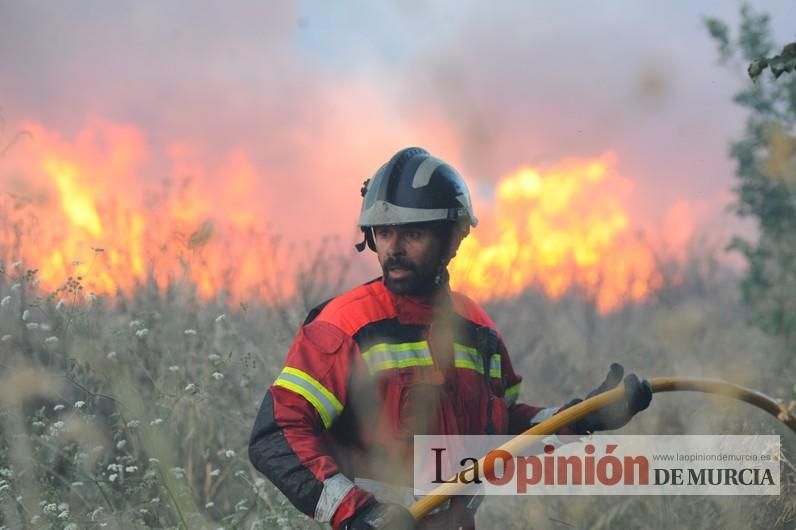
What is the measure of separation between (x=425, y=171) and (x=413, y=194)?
0.38 feet

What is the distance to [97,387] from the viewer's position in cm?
564

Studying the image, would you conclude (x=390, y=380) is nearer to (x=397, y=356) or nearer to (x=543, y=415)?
(x=397, y=356)

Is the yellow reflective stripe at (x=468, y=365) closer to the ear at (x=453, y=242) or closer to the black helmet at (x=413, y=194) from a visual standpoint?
the ear at (x=453, y=242)

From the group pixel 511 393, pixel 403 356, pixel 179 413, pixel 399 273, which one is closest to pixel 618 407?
pixel 511 393

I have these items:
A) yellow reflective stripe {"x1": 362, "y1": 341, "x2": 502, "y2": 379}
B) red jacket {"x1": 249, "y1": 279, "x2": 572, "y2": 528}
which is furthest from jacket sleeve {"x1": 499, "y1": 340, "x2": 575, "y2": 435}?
yellow reflective stripe {"x1": 362, "y1": 341, "x2": 502, "y2": 379}

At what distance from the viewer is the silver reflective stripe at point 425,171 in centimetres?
367

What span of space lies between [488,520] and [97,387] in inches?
94.2

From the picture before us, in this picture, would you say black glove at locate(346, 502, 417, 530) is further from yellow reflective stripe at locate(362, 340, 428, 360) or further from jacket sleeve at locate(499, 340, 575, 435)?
jacket sleeve at locate(499, 340, 575, 435)

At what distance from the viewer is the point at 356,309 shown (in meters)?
3.59

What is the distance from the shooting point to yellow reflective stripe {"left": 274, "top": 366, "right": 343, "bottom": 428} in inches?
133

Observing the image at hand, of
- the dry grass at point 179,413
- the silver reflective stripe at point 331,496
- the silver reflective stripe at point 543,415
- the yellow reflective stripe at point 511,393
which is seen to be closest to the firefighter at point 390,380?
the silver reflective stripe at point 331,496

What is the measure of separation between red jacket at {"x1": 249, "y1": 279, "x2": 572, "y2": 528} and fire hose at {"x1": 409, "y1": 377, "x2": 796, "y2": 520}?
210mm

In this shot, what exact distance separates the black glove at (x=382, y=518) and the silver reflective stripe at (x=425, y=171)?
117 centimetres

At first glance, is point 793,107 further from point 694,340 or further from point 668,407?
point 668,407
